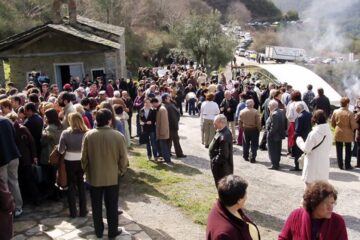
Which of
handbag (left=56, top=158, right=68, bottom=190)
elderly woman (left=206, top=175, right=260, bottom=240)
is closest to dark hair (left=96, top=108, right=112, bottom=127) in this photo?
handbag (left=56, top=158, right=68, bottom=190)

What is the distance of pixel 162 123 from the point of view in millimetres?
10281

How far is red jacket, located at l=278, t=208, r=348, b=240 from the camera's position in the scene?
3.72 m

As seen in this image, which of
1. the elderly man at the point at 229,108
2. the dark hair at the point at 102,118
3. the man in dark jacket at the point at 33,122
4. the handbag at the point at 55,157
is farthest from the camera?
the elderly man at the point at 229,108

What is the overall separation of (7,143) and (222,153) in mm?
3251

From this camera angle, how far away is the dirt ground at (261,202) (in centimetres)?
692

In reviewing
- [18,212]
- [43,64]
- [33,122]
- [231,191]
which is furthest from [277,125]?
[43,64]

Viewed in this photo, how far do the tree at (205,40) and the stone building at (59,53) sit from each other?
51.0 ft

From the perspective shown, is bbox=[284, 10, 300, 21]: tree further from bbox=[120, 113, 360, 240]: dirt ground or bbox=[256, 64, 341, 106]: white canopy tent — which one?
bbox=[120, 113, 360, 240]: dirt ground

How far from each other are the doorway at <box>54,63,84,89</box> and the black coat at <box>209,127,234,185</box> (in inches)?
635

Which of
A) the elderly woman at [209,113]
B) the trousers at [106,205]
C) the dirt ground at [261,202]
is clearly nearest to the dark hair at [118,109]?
the dirt ground at [261,202]

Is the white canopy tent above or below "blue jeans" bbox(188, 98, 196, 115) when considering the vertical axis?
above

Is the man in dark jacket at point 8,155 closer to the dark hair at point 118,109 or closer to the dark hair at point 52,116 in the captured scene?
the dark hair at point 52,116

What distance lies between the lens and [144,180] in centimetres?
914

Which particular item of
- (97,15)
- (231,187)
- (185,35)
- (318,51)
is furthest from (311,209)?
(318,51)
